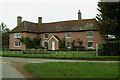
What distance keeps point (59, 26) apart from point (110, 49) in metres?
32.4

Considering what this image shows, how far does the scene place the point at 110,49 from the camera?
38781 mm

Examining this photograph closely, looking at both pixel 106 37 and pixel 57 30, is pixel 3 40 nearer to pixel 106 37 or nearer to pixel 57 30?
pixel 57 30

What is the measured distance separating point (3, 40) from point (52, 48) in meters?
21.3

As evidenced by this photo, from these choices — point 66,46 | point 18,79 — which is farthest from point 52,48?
point 18,79

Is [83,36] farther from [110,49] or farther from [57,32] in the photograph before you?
[110,49]

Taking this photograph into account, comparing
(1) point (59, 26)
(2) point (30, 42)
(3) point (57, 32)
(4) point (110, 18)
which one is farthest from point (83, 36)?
(4) point (110, 18)

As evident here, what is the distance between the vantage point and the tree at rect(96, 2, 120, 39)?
42719mm

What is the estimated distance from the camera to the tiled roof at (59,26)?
64.8m

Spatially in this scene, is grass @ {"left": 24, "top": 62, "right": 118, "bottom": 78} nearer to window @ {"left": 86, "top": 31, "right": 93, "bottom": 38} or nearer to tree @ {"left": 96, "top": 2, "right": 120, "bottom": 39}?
tree @ {"left": 96, "top": 2, "right": 120, "bottom": 39}

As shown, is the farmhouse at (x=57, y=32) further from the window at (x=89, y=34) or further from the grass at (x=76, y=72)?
the grass at (x=76, y=72)

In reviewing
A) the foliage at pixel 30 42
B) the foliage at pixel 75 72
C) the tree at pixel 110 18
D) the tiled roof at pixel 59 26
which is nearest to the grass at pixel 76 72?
the foliage at pixel 75 72

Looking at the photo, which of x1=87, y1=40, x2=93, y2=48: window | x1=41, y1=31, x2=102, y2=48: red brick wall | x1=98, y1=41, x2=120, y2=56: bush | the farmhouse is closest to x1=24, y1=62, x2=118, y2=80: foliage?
x1=98, y1=41, x2=120, y2=56: bush

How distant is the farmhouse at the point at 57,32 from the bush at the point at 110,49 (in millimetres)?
22603

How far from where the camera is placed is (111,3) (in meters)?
42.7
